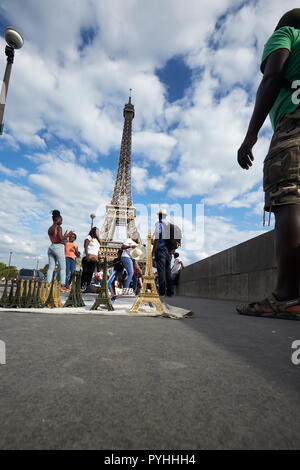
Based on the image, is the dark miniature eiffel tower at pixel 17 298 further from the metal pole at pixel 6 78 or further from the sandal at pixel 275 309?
the metal pole at pixel 6 78

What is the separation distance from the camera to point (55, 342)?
168cm

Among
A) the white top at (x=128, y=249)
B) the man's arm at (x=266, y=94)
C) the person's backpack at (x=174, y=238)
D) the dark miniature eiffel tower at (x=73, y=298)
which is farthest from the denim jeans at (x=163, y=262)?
the man's arm at (x=266, y=94)

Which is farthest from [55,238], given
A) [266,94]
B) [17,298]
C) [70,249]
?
[266,94]

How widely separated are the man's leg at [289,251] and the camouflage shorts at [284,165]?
0.13 meters

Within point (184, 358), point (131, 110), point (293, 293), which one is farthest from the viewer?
point (131, 110)

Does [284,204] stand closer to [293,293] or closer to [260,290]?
[293,293]

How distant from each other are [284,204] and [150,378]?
8.54 ft

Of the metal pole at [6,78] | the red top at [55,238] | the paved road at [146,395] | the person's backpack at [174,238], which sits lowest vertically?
the paved road at [146,395]

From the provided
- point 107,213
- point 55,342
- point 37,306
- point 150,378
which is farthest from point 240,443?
point 107,213

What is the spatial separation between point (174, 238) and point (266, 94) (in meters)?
4.80

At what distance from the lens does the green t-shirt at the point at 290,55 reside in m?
3.20

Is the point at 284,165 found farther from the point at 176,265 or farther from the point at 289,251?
the point at 176,265

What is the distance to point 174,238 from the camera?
7.71 meters

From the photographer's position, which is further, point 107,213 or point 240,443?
point 107,213
